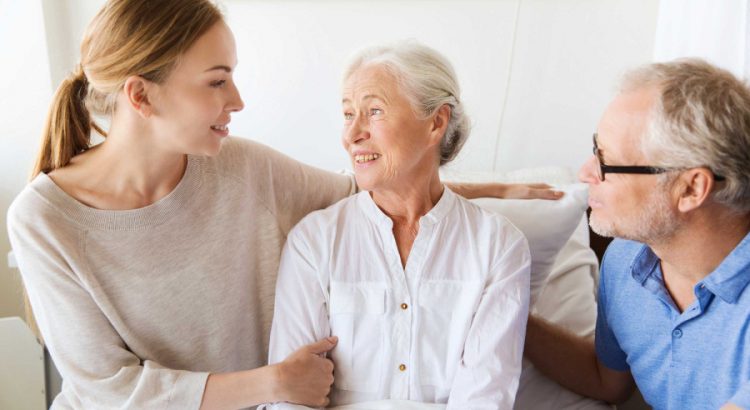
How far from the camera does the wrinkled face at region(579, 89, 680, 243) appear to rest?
4.27 ft

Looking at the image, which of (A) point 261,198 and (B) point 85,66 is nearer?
(B) point 85,66

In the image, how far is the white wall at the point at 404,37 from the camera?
7.47ft

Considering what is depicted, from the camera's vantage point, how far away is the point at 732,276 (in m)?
1.27

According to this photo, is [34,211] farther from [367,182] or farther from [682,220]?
[682,220]

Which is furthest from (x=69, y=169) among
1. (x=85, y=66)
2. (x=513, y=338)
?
(x=513, y=338)

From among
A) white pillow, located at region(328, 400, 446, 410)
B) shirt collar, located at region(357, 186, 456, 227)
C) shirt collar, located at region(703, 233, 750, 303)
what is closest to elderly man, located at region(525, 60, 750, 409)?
shirt collar, located at region(703, 233, 750, 303)

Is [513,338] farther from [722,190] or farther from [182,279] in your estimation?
[182,279]

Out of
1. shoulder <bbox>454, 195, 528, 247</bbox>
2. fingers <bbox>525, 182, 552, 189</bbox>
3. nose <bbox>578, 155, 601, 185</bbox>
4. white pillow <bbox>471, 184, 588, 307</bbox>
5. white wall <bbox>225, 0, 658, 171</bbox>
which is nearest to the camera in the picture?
nose <bbox>578, 155, 601, 185</bbox>

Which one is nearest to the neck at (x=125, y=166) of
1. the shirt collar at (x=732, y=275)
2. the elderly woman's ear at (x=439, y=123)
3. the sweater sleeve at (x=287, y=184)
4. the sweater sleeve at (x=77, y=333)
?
the sweater sleeve at (x=77, y=333)

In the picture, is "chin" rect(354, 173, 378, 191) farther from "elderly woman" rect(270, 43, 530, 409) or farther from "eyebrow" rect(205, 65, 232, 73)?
"eyebrow" rect(205, 65, 232, 73)

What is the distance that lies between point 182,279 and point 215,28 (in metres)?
0.56

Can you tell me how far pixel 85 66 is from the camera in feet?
4.75

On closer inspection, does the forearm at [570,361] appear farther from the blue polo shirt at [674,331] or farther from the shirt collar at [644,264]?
the shirt collar at [644,264]

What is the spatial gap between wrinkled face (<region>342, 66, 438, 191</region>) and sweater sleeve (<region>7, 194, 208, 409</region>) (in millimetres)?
583
